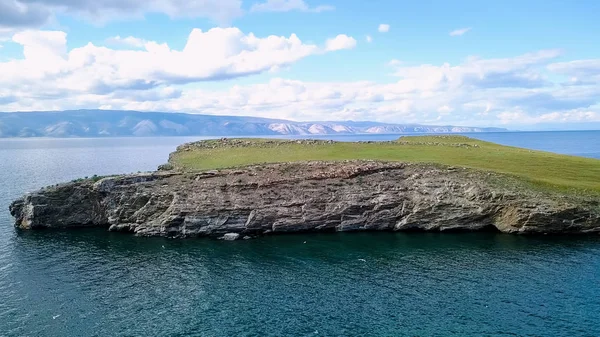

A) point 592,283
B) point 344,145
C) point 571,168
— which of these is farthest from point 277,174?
point 571,168

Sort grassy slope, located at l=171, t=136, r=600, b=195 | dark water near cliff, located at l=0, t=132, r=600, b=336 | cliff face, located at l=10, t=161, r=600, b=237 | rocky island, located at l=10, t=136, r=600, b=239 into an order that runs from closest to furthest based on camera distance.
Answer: dark water near cliff, located at l=0, t=132, r=600, b=336, cliff face, located at l=10, t=161, r=600, b=237, rocky island, located at l=10, t=136, r=600, b=239, grassy slope, located at l=171, t=136, r=600, b=195

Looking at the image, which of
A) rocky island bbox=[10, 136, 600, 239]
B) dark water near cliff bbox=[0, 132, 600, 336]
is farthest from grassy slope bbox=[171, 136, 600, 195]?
dark water near cliff bbox=[0, 132, 600, 336]

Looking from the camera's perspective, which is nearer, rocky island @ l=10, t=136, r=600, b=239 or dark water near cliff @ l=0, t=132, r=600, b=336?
dark water near cliff @ l=0, t=132, r=600, b=336

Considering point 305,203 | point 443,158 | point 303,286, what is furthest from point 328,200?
point 303,286

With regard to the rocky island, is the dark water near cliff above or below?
below

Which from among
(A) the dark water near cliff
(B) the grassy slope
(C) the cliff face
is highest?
(B) the grassy slope

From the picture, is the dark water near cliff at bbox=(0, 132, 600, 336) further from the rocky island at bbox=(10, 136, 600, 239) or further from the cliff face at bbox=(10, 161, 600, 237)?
the rocky island at bbox=(10, 136, 600, 239)

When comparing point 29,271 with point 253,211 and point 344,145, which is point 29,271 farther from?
point 344,145
